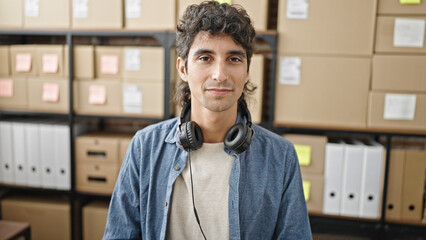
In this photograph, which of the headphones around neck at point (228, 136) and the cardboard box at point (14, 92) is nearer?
the headphones around neck at point (228, 136)

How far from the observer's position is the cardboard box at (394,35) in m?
1.94

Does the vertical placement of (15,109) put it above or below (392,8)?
below

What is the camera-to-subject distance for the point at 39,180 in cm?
243

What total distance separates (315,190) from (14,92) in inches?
79.9

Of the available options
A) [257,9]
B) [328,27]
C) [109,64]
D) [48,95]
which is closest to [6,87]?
[48,95]

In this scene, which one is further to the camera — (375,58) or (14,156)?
(14,156)

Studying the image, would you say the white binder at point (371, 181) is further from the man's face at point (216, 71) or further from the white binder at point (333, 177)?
the man's face at point (216, 71)

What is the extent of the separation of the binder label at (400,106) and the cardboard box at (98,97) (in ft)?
5.22

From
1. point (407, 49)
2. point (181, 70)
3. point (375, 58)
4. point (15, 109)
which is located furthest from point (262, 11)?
point (15, 109)

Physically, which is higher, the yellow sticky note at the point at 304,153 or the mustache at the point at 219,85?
the mustache at the point at 219,85

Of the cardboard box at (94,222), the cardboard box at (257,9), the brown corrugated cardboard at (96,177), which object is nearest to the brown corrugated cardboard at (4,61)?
the brown corrugated cardboard at (96,177)

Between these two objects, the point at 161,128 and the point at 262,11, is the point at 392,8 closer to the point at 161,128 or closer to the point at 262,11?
the point at 262,11

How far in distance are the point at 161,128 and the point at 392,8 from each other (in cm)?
146

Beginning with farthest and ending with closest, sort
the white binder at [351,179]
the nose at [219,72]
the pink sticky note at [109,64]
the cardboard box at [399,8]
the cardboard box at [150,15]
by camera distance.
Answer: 1. the pink sticky note at [109,64]
2. the cardboard box at [150,15]
3. the white binder at [351,179]
4. the cardboard box at [399,8]
5. the nose at [219,72]
